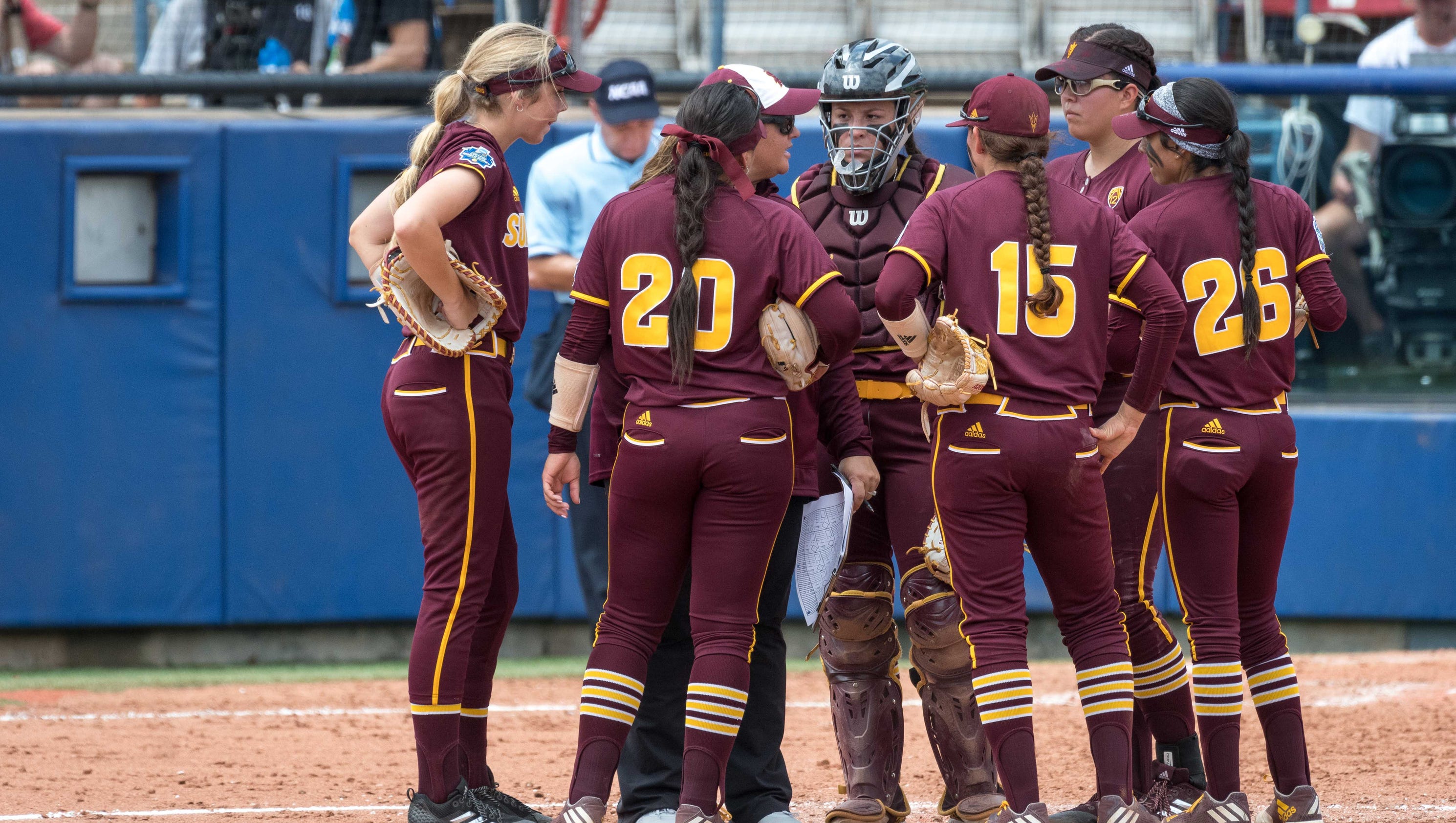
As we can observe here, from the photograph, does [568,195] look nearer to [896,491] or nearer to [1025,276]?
[896,491]

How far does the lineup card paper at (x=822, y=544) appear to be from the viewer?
166 inches

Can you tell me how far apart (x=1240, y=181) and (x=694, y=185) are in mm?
1450

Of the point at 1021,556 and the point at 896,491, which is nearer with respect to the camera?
the point at 1021,556

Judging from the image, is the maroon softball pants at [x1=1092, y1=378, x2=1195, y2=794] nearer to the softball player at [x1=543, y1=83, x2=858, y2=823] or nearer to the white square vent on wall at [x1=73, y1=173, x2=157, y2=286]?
the softball player at [x1=543, y1=83, x2=858, y2=823]

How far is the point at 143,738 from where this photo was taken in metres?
5.75

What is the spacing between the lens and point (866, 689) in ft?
14.6

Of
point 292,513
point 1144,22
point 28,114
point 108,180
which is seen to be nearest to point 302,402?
point 292,513

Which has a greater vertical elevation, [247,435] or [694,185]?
[694,185]

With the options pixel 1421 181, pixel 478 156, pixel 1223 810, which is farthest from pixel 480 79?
pixel 1421 181

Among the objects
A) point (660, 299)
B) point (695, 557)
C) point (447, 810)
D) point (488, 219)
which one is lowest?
point (447, 810)

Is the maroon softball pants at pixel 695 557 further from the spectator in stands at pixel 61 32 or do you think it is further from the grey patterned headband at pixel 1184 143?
the spectator in stands at pixel 61 32

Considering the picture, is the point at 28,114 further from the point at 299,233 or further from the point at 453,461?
the point at 453,461

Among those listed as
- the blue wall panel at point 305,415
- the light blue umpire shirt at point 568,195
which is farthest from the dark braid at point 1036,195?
the blue wall panel at point 305,415

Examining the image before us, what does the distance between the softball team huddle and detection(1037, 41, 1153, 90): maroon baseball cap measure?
0.04 feet
